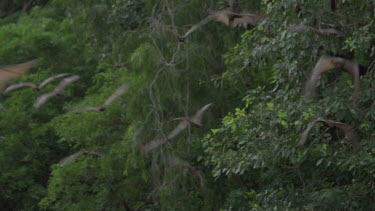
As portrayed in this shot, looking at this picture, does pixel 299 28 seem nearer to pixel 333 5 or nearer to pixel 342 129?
pixel 333 5

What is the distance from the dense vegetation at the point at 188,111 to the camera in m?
6.88

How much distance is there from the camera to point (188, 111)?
31.5ft

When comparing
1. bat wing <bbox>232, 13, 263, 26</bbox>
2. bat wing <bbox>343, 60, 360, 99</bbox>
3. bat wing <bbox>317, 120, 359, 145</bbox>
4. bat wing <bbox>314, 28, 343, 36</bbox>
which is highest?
bat wing <bbox>314, 28, 343, 36</bbox>

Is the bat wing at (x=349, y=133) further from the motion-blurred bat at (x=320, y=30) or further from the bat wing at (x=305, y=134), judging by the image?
the motion-blurred bat at (x=320, y=30)

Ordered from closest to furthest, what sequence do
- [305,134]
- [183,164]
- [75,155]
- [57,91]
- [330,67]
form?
[305,134]
[330,67]
[183,164]
[75,155]
[57,91]

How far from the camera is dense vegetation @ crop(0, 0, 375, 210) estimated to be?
6.88 m

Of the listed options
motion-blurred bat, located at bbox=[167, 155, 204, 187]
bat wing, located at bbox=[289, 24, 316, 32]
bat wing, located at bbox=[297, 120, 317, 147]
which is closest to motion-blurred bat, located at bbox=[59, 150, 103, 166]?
motion-blurred bat, located at bbox=[167, 155, 204, 187]

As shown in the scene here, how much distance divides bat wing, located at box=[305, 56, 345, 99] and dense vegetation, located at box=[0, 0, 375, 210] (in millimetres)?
106

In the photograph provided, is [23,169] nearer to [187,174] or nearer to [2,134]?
[2,134]

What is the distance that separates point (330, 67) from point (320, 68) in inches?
4.2

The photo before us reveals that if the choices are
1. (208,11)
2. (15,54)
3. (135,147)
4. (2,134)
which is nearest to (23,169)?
(2,134)

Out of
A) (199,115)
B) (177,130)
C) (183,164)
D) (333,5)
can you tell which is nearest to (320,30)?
(333,5)

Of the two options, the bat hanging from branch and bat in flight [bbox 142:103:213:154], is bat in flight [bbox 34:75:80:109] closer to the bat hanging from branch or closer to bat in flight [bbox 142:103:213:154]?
bat in flight [bbox 142:103:213:154]

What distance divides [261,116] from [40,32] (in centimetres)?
702
